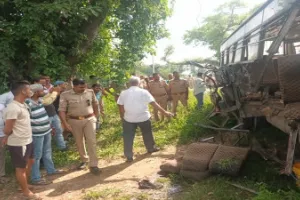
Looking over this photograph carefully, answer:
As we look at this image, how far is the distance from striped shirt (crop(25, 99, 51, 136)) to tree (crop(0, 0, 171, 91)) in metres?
2.37

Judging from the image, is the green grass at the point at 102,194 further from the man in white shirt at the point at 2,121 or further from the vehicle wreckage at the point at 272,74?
the vehicle wreckage at the point at 272,74

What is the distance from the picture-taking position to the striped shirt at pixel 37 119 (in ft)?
15.8

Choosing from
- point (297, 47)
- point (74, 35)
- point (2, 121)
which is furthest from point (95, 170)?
point (74, 35)

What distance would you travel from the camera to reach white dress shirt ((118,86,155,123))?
19.3 feet

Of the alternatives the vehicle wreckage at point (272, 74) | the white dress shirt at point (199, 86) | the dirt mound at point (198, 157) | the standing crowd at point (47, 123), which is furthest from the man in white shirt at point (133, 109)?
the white dress shirt at point (199, 86)

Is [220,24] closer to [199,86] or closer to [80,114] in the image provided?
[199,86]

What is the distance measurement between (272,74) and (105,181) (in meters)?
2.92

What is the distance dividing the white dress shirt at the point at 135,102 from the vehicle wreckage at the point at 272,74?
5.70ft

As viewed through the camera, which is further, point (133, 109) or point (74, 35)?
point (74, 35)

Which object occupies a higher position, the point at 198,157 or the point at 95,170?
the point at 198,157

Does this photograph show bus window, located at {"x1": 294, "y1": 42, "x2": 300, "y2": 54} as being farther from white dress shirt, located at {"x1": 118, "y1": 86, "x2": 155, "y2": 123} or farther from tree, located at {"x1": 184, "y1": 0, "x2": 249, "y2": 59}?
tree, located at {"x1": 184, "y1": 0, "x2": 249, "y2": 59}

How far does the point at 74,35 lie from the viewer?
8.14 metres

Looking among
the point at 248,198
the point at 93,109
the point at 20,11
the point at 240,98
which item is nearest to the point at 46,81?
the point at 93,109

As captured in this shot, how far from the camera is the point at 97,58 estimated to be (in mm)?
10375
